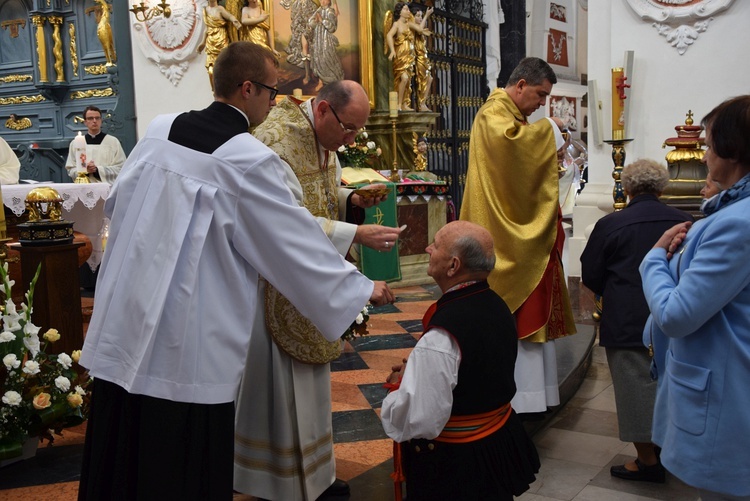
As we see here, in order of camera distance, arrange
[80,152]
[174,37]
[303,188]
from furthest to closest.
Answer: [174,37] → [80,152] → [303,188]

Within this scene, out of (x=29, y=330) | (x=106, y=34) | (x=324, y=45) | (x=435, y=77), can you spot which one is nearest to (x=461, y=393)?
(x=29, y=330)

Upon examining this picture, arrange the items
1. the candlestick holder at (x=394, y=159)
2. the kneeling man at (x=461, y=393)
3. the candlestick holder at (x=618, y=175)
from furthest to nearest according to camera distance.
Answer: the candlestick holder at (x=394, y=159)
the candlestick holder at (x=618, y=175)
the kneeling man at (x=461, y=393)

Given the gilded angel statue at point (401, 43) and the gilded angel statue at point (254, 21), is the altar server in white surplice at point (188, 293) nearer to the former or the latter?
the gilded angel statue at point (254, 21)

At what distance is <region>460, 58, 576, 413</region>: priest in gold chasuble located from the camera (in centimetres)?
372

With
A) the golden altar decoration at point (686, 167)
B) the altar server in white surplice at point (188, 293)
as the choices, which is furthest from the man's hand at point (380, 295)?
the golden altar decoration at point (686, 167)

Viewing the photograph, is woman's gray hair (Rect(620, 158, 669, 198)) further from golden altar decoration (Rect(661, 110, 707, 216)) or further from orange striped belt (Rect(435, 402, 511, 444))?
golden altar decoration (Rect(661, 110, 707, 216))

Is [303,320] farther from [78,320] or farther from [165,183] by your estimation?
[78,320]

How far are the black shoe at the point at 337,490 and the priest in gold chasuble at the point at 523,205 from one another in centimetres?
114

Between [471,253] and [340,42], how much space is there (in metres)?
7.59

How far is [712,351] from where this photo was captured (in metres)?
2.02

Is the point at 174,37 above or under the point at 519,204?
above

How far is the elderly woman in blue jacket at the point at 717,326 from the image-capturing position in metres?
1.94

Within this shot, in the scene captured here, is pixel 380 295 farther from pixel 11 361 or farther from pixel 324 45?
pixel 324 45

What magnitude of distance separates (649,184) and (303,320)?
1763 millimetres
